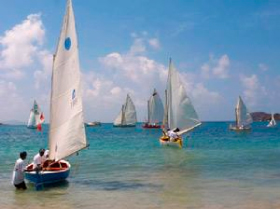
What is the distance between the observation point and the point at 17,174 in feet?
62.7

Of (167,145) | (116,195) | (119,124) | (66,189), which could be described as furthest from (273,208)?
(119,124)

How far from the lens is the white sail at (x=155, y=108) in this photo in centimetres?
10969

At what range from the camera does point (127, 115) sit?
442ft

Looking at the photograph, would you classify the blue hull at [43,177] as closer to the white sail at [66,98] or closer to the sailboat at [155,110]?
the white sail at [66,98]

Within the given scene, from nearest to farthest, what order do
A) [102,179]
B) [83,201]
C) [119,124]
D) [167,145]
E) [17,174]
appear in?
[83,201] < [17,174] < [102,179] < [167,145] < [119,124]

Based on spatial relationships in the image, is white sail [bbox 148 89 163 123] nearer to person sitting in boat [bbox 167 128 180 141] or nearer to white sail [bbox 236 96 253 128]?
white sail [bbox 236 96 253 128]

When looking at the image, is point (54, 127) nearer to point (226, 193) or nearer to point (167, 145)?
point (226, 193)

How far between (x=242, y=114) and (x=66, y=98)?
265 ft

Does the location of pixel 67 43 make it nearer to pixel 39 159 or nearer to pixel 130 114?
pixel 39 159

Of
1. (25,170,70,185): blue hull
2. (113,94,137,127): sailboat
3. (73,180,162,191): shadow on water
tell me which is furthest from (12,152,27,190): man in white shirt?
(113,94,137,127): sailboat

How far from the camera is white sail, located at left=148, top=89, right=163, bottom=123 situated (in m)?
110

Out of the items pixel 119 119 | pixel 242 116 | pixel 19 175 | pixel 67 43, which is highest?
pixel 67 43

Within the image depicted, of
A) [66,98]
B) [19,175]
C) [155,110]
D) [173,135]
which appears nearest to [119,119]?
[155,110]

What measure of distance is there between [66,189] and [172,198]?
5573 millimetres
